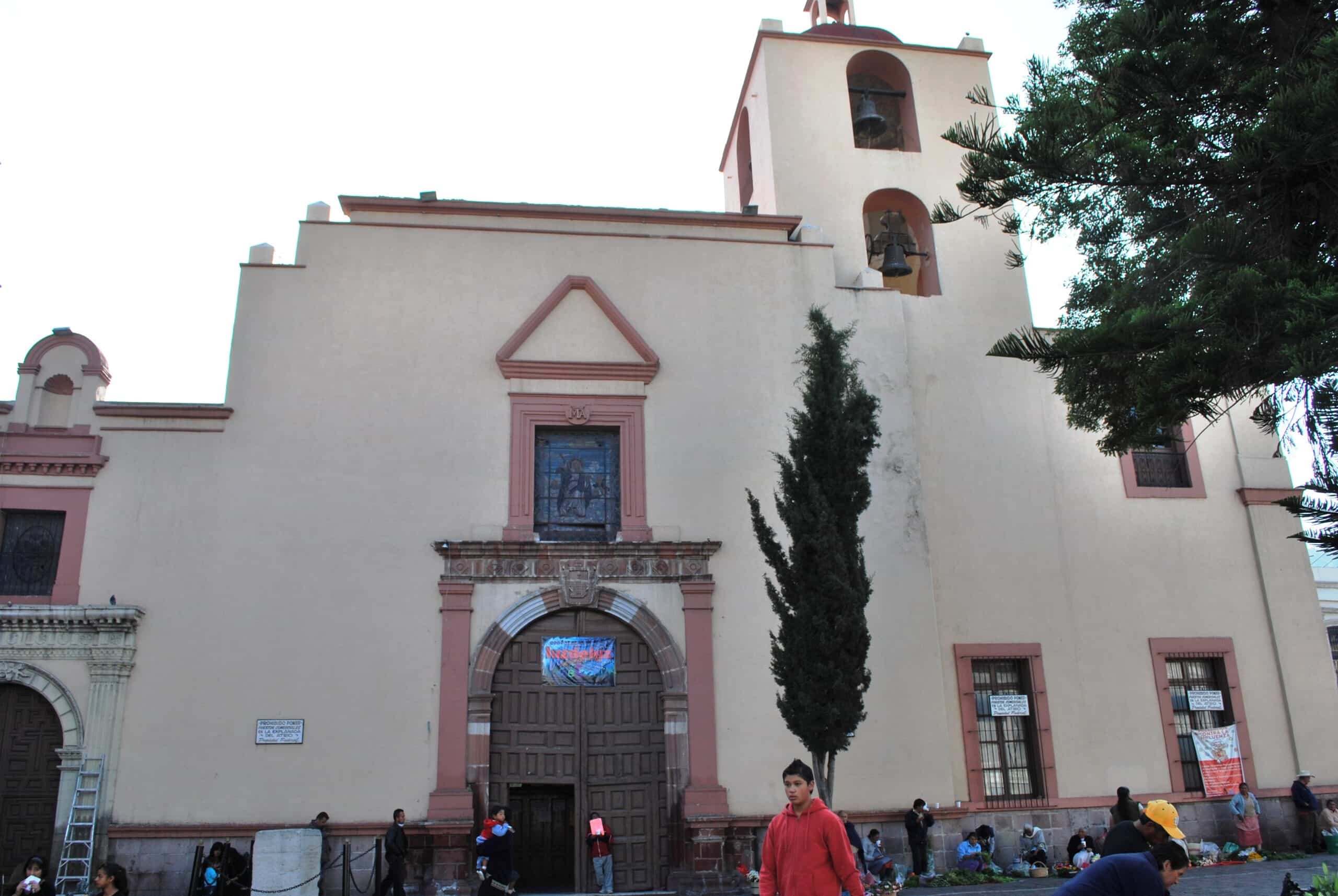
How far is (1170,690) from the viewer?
16000mm

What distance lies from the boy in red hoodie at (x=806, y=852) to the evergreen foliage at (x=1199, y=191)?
4427 millimetres

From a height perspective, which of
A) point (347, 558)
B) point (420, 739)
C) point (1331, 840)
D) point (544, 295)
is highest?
point (544, 295)

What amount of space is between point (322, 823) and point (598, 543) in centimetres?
464

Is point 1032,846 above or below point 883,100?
below

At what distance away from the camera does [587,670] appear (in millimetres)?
14289

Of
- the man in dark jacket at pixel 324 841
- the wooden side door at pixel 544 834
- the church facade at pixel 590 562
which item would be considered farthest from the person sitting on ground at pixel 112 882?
the wooden side door at pixel 544 834

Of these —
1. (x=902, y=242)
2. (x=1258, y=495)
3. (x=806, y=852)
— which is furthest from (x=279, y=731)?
(x=1258, y=495)

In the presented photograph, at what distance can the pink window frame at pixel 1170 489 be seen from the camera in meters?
16.9

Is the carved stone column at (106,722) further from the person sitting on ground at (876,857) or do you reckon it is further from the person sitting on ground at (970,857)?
the person sitting on ground at (970,857)

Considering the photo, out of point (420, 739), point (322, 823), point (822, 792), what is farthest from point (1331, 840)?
point (322, 823)

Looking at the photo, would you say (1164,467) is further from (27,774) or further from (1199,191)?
(27,774)

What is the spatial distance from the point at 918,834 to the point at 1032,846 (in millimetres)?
1921

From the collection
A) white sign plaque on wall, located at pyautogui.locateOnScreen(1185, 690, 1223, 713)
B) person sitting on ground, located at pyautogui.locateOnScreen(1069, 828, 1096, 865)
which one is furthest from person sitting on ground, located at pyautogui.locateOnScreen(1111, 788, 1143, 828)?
white sign plaque on wall, located at pyautogui.locateOnScreen(1185, 690, 1223, 713)

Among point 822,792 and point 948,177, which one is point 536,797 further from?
point 948,177
